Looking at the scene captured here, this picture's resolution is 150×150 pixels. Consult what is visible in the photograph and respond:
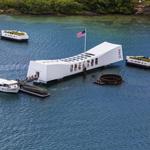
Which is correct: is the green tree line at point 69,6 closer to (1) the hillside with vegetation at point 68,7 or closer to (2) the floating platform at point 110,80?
(1) the hillside with vegetation at point 68,7

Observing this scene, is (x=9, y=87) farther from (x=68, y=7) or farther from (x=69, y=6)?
(x=69, y=6)

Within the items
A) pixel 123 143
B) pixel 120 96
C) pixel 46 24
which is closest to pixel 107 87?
pixel 120 96

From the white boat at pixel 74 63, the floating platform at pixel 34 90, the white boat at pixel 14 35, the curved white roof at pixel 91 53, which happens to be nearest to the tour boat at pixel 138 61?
the white boat at pixel 74 63

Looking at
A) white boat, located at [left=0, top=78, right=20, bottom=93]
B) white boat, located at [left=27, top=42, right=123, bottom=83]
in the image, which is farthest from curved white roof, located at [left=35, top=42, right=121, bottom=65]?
Answer: white boat, located at [left=0, top=78, right=20, bottom=93]

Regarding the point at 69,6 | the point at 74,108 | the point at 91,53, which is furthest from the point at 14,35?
the point at 74,108

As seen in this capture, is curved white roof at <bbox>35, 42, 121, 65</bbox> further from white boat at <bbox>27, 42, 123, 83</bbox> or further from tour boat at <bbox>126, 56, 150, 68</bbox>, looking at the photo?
tour boat at <bbox>126, 56, 150, 68</bbox>

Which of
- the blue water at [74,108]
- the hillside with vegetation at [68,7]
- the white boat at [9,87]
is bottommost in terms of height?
the blue water at [74,108]
